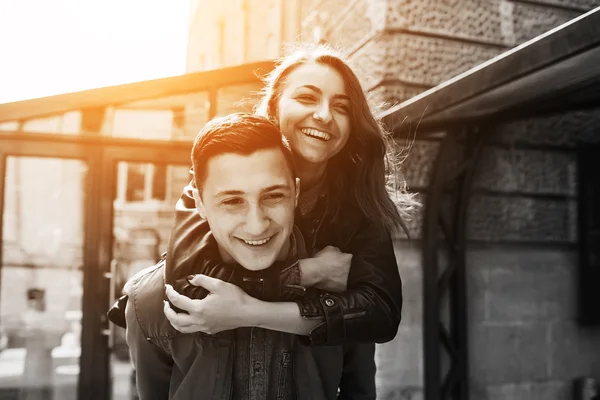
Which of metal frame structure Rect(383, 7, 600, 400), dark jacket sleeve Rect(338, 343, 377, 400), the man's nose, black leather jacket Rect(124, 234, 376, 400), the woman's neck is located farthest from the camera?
metal frame structure Rect(383, 7, 600, 400)

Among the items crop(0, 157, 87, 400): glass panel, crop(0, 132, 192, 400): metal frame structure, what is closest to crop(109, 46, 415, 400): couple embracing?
crop(0, 132, 192, 400): metal frame structure

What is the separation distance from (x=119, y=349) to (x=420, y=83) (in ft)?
10.2

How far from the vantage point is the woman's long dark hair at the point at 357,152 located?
1197 millimetres

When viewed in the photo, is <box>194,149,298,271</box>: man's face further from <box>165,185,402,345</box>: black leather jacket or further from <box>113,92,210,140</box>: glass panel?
<box>113,92,210,140</box>: glass panel

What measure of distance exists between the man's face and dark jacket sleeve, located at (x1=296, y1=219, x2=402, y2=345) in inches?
6.5

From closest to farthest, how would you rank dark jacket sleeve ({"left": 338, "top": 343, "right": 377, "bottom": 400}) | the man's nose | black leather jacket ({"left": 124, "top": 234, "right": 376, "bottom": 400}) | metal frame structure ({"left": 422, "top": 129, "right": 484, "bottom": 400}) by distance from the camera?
the man's nose, black leather jacket ({"left": 124, "top": 234, "right": 376, "bottom": 400}), dark jacket sleeve ({"left": 338, "top": 343, "right": 377, "bottom": 400}), metal frame structure ({"left": 422, "top": 129, "right": 484, "bottom": 400})

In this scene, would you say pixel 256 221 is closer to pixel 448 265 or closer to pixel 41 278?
pixel 448 265

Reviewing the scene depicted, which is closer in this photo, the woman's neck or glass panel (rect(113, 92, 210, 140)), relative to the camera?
the woman's neck

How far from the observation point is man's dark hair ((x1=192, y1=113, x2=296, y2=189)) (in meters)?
1.03

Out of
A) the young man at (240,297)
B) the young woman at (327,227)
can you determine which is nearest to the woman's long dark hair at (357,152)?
the young woman at (327,227)

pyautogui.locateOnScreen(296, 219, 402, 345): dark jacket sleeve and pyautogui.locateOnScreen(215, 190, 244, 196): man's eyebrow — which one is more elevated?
pyautogui.locateOnScreen(215, 190, 244, 196): man's eyebrow

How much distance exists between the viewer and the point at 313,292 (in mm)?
1110

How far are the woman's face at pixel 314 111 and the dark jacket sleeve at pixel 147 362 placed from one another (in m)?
0.58

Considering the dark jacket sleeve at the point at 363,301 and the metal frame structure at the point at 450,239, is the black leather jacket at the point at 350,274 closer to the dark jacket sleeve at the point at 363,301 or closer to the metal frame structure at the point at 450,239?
the dark jacket sleeve at the point at 363,301
